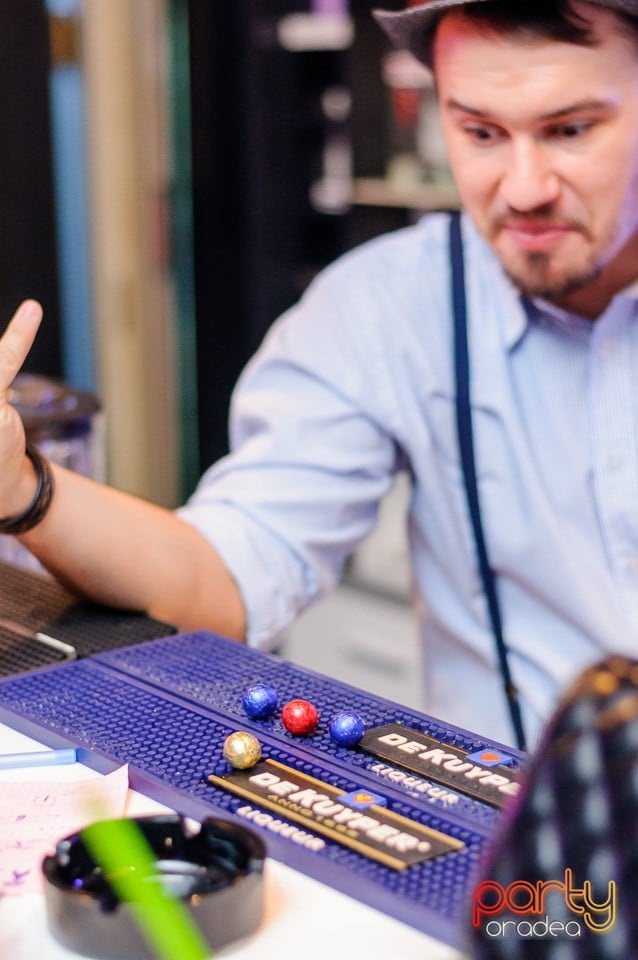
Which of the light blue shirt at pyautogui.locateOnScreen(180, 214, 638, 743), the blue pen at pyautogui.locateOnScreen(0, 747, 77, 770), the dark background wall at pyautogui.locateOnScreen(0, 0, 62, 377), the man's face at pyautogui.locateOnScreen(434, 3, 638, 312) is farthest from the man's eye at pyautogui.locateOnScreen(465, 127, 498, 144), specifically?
the dark background wall at pyautogui.locateOnScreen(0, 0, 62, 377)

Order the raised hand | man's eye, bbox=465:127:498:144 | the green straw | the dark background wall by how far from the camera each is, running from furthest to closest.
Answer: the dark background wall → man's eye, bbox=465:127:498:144 → the raised hand → the green straw

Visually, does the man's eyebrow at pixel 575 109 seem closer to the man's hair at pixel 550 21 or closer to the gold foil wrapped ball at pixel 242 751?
the man's hair at pixel 550 21

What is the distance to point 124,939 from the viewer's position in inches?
25.1

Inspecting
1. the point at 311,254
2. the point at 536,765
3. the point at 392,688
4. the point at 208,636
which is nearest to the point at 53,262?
the point at 311,254

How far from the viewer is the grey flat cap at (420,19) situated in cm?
116

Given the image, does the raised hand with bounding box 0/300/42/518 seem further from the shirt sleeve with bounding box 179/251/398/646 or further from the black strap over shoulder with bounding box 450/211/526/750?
the black strap over shoulder with bounding box 450/211/526/750

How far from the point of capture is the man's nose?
1.19 metres

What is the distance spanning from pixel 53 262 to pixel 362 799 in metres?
2.28

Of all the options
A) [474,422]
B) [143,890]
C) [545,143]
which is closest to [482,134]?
[545,143]

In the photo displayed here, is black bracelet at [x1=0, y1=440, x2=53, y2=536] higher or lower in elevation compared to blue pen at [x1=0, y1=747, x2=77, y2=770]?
higher

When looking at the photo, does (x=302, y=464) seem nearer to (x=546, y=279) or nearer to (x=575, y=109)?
(x=546, y=279)

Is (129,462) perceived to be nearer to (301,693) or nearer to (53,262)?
(53,262)

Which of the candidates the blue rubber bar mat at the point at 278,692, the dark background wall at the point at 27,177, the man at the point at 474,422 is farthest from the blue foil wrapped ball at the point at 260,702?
the dark background wall at the point at 27,177

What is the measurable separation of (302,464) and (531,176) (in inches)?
15.7
